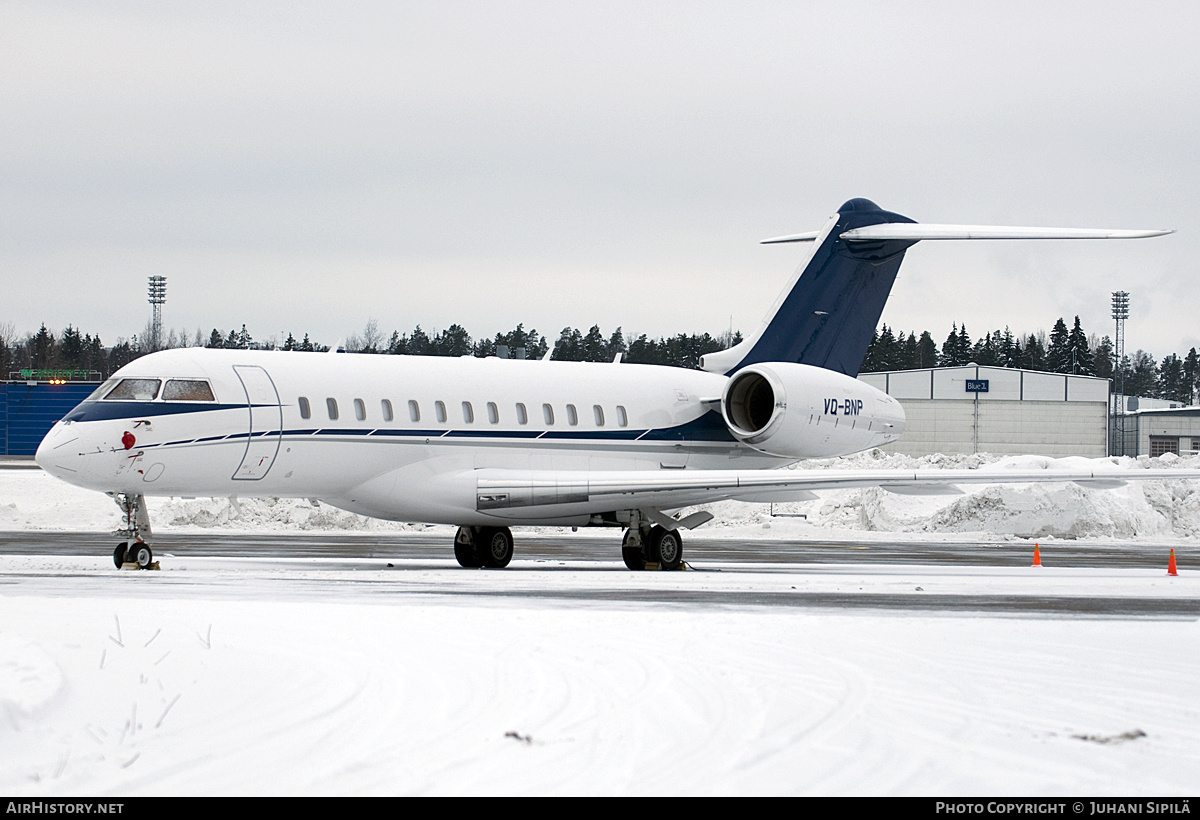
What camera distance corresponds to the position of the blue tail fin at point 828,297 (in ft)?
88.2

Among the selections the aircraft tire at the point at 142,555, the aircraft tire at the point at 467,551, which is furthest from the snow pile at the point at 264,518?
the aircraft tire at the point at 142,555

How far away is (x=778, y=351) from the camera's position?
2684 cm

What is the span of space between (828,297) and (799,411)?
368 cm

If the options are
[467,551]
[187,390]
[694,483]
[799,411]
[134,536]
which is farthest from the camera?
[799,411]

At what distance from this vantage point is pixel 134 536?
1945 centimetres

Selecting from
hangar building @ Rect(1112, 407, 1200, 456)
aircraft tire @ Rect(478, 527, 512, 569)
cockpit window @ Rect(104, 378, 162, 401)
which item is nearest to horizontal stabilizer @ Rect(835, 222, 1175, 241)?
aircraft tire @ Rect(478, 527, 512, 569)

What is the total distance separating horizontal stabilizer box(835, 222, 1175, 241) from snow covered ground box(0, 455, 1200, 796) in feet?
35.1

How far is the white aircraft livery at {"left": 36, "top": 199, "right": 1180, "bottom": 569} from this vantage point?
19.9 metres

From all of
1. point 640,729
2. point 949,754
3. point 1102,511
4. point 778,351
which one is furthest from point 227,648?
point 1102,511

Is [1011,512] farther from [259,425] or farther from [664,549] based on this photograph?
[259,425]

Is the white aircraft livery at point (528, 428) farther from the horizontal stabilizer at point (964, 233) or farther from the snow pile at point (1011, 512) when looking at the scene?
the snow pile at point (1011, 512)

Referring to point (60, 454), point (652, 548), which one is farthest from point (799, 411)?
point (60, 454)

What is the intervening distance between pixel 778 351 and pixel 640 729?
20038mm
